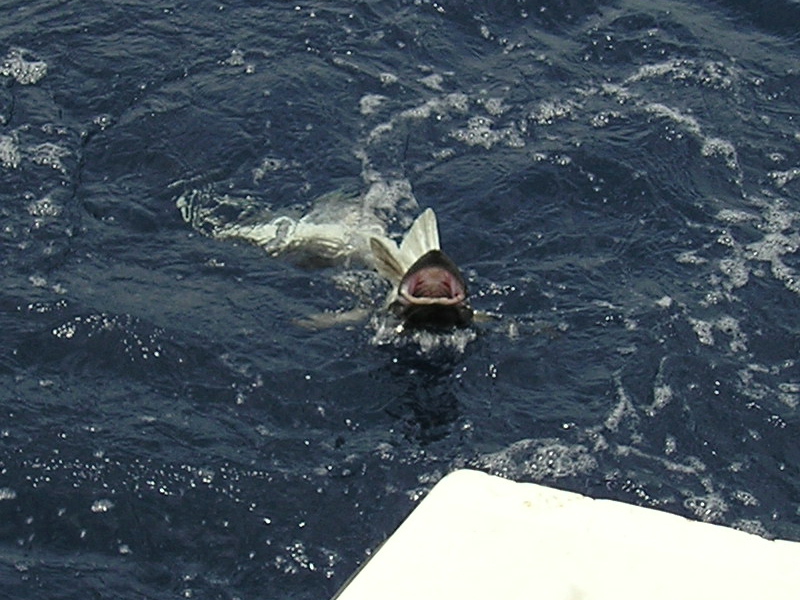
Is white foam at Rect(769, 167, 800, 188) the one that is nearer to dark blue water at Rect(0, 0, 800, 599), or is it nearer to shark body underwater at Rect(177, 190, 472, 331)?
dark blue water at Rect(0, 0, 800, 599)

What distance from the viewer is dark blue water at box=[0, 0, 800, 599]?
22.2 ft

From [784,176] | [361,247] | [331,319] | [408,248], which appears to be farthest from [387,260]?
[784,176]

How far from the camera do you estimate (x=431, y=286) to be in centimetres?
775

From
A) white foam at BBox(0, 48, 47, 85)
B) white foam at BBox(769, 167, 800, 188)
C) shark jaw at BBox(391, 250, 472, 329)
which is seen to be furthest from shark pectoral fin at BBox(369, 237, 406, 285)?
white foam at BBox(0, 48, 47, 85)

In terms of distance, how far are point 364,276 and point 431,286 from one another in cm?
85

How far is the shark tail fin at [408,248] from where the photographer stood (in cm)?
814

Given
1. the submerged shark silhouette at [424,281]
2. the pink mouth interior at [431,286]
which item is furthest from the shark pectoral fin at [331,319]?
the pink mouth interior at [431,286]

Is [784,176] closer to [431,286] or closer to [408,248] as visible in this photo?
[408,248]

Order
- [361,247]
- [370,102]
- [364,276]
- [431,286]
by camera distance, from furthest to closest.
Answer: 1. [370,102]
2. [361,247]
3. [364,276]
4. [431,286]

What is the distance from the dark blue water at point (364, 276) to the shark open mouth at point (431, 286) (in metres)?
0.40

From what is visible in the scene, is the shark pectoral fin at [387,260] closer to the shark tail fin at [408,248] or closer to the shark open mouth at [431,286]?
the shark tail fin at [408,248]

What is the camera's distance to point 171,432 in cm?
713

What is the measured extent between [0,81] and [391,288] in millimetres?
3502

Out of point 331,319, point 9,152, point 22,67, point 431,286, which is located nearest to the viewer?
point 431,286
